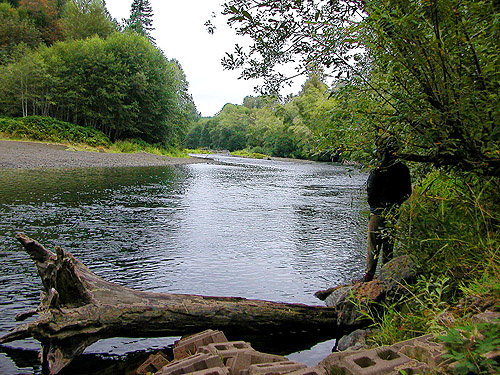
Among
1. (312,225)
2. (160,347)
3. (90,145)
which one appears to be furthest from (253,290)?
(90,145)

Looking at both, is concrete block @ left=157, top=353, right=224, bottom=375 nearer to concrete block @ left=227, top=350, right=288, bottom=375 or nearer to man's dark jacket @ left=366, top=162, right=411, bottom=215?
concrete block @ left=227, top=350, right=288, bottom=375

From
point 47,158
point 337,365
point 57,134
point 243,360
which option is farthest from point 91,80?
point 337,365

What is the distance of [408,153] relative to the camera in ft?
14.4

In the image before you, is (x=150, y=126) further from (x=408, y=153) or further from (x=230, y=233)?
(x=408, y=153)

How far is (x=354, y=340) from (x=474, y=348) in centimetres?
267

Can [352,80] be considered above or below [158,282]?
above

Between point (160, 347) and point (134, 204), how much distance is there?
11.4 meters

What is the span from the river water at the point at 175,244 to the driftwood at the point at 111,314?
0.38 meters

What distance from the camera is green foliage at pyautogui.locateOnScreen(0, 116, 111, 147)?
126 feet

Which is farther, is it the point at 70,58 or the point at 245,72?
the point at 70,58

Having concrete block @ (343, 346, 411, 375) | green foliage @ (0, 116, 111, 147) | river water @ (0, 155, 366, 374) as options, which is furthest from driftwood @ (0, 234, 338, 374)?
green foliage @ (0, 116, 111, 147)

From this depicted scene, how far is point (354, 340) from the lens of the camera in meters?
4.75

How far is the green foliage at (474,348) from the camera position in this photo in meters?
2.06

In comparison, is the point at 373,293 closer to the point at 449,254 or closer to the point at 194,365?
the point at 449,254
